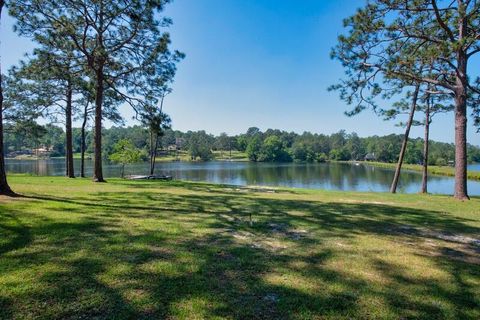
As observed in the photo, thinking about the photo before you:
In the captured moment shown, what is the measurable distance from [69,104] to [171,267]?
2118 cm

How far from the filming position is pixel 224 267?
384 centimetres

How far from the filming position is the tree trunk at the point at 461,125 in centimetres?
1217

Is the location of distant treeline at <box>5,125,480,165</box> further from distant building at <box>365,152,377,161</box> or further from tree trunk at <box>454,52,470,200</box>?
tree trunk at <box>454,52,470,200</box>

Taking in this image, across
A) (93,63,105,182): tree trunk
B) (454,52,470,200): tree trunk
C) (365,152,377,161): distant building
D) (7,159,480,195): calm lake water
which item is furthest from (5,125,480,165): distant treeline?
(454,52,470,200): tree trunk

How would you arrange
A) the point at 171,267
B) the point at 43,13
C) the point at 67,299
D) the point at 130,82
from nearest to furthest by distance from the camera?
the point at 67,299
the point at 171,267
the point at 43,13
the point at 130,82

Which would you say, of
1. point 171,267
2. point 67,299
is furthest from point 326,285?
point 67,299

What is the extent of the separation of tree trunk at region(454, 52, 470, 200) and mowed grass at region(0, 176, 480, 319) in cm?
686

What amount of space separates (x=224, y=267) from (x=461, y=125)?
12.6 meters

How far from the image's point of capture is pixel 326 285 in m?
3.46

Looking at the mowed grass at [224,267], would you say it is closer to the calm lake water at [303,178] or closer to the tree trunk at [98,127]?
the tree trunk at [98,127]

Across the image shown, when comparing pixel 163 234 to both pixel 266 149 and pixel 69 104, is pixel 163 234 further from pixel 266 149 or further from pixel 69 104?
pixel 266 149

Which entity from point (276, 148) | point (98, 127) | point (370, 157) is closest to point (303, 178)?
point (98, 127)

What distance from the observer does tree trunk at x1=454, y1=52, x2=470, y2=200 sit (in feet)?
39.9

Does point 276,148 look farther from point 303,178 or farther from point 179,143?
point 303,178
